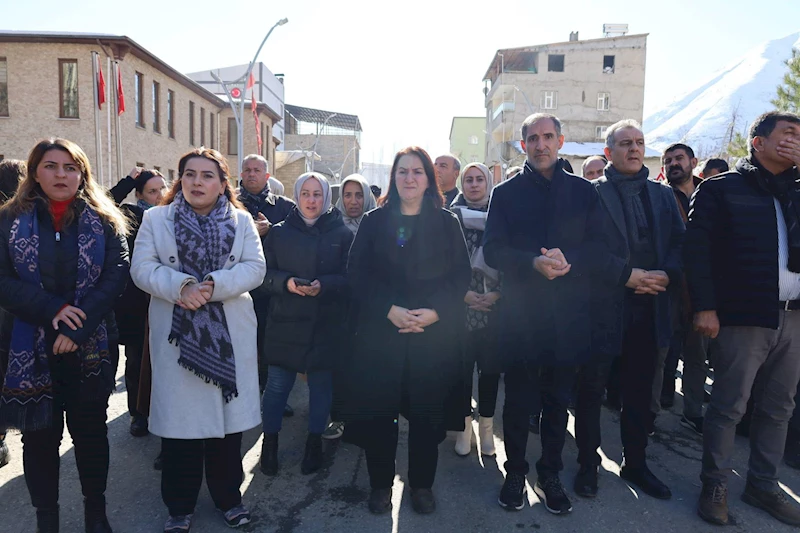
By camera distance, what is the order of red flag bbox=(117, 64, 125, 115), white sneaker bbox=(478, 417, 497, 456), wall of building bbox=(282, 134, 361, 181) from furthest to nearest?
wall of building bbox=(282, 134, 361, 181), red flag bbox=(117, 64, 125, 115), white sneaker bbox=(478, 417, 497, 456)

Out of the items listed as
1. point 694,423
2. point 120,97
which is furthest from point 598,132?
point 694,423

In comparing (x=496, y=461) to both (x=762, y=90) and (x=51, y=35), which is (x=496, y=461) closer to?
(x=51, y=35)

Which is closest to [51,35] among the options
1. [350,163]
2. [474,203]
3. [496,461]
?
[474,203]

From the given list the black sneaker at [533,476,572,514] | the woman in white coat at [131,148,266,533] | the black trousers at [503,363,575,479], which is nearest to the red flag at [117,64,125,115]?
the woman in white coat at [131,148,266,533]

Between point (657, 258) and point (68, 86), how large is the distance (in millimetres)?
22636

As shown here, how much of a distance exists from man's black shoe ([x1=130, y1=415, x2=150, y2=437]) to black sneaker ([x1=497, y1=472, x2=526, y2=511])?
3002 millimetres

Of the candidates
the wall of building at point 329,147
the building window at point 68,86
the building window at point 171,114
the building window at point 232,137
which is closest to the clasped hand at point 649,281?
the building window at point 68,86

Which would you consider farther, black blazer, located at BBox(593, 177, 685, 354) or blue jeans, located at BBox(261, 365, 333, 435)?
blue jeans, located at BBox(261, 365, 333, 435)

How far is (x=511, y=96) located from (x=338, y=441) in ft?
154

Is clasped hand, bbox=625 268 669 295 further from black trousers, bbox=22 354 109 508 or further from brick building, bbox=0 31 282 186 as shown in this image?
brick building, bbox=0 31 282 186

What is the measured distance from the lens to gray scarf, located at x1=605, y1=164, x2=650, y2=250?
3.88 m

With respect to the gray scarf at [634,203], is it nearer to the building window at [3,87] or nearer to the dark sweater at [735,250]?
the dark sweater at [735,250]

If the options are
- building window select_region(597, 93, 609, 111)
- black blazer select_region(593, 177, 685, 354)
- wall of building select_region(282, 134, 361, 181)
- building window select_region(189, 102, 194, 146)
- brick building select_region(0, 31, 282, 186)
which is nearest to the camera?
black blazer select_region(593, 177, 685, 354)

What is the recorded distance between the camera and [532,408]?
3.70 m
